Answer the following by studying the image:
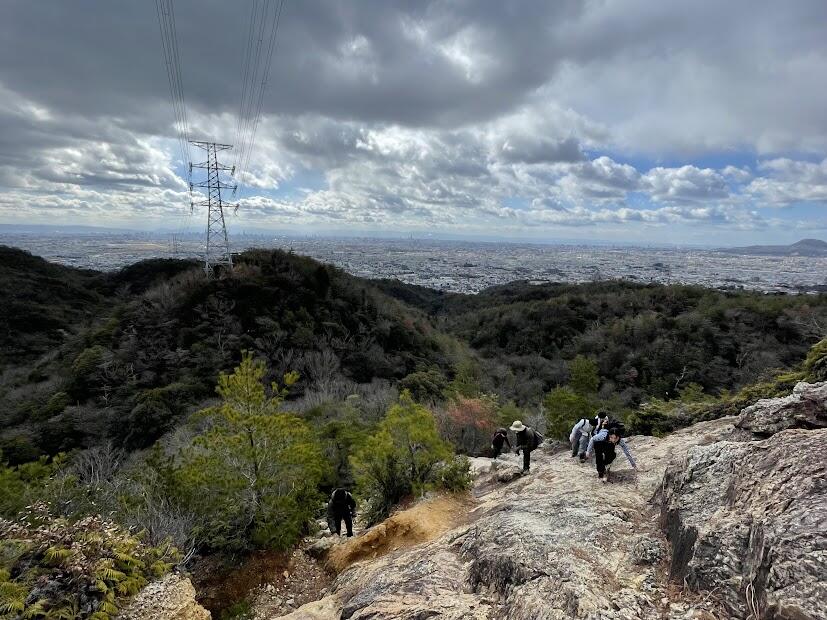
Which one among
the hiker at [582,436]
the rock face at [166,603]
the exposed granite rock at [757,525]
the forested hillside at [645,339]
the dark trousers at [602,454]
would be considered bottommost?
the forested hillside at [645,339]

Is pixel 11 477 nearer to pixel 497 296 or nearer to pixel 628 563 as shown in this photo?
pixel 628 563

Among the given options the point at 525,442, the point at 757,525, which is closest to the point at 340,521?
the point at 525,442

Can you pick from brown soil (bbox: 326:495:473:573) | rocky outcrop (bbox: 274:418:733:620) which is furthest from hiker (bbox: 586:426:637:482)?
brown soil (bbox: 326:495:473:573)

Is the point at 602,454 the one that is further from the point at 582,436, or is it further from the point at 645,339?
the point at 645,339

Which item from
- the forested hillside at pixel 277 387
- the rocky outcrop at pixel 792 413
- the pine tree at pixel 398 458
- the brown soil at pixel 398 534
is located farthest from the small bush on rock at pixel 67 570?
the rocky outcrop at pixel 792 413

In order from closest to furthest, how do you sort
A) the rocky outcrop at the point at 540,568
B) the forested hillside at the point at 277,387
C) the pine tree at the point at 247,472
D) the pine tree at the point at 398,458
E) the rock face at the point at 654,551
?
the rock face at the point at 654,551, the rocky outcrop at the point at 540,568, the forested hillside at the point at 277,387, the pine tree at the point at 247,472, the pine tree at the point at 398,458

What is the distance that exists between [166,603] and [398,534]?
470cm

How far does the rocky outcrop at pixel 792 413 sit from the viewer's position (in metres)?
6.48

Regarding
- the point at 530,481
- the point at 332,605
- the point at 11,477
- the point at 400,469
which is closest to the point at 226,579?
the point at 332,605

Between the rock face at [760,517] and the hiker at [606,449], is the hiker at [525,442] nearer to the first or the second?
the hiker at [606,449]

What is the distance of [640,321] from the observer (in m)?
54.8

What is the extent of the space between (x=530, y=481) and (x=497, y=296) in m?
90.7

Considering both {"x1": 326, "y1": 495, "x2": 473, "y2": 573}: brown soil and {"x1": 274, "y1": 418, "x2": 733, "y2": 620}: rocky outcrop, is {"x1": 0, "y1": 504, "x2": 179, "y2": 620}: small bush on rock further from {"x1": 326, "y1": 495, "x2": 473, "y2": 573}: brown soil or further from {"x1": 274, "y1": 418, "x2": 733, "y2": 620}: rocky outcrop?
{"x1": 326, "y1": 495, "x2": 473, "y2": 573}: brown soil

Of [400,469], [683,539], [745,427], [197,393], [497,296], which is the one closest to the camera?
[683,539]
